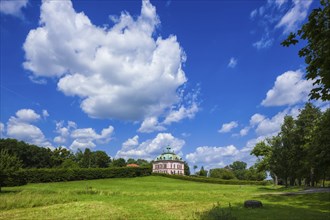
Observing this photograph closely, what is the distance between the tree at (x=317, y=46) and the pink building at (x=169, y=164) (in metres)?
150

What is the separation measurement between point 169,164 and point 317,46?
154128 mm

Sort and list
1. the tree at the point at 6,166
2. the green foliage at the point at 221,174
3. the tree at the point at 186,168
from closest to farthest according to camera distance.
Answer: the tree at the point at 6,166
the green foliage at the point at 221,174
the tree at the point at 186,168

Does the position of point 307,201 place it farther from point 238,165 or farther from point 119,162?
point 238,165

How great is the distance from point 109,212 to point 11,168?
22560 mm

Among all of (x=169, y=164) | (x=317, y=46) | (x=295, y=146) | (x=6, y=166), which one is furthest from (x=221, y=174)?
(x=317, y=46)

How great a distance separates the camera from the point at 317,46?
982 cm

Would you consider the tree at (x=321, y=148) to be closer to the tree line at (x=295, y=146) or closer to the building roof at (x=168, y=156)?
the tree line at (x=295, y=146)

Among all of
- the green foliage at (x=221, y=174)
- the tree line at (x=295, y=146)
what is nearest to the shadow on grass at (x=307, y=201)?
the tree line at (x=295, y=146)

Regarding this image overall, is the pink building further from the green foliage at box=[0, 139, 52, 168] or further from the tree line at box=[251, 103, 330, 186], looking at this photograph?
the tree line at box=[251, 103, 330, 186]

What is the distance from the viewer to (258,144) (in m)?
64.6

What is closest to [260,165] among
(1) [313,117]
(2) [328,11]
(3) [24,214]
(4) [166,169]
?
(1) [313,117]

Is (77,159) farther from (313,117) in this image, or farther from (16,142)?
(313,117)

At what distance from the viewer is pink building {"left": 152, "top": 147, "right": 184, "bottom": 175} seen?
6294 inches

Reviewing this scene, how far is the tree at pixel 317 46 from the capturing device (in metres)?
8.96
